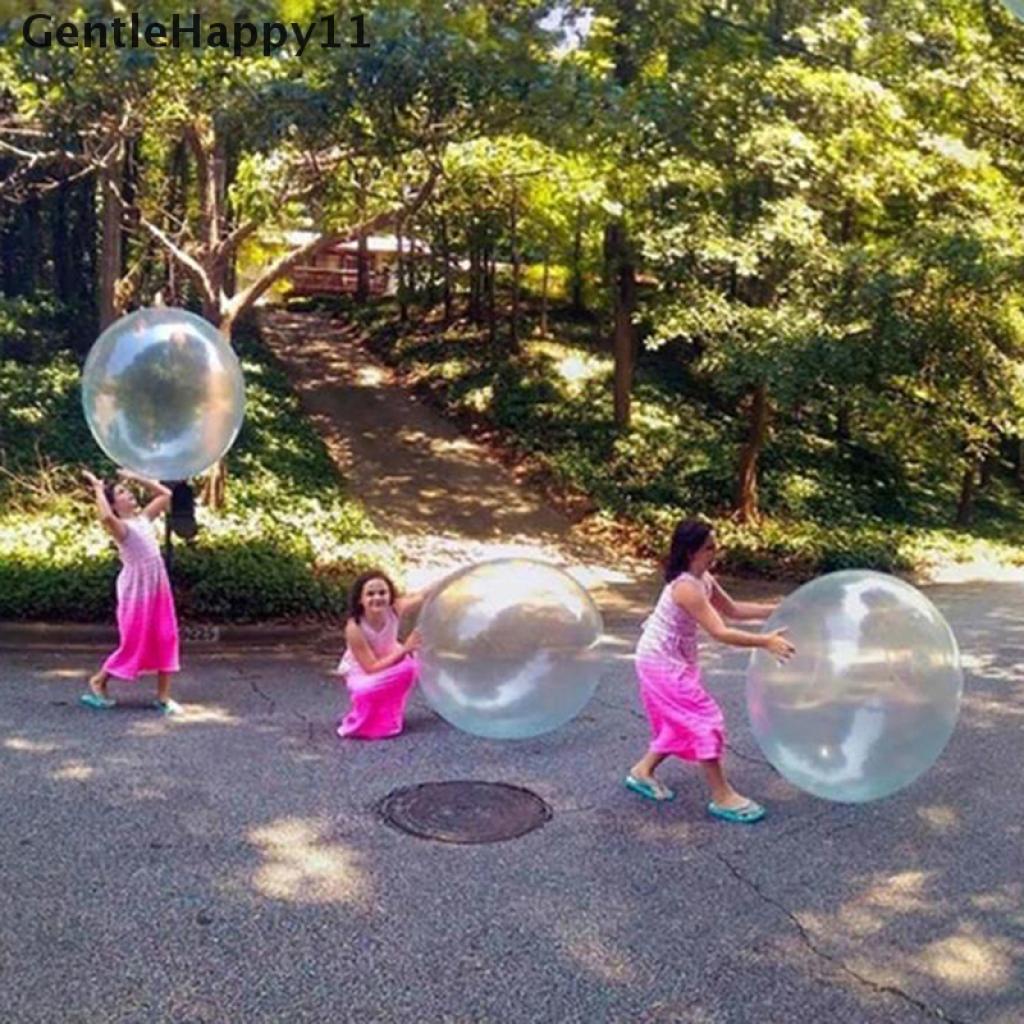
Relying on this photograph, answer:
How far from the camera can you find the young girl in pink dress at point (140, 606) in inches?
269

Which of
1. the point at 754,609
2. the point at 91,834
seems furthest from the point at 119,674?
the point at 754,609

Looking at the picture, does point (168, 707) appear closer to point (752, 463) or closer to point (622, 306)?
point (752, 463)

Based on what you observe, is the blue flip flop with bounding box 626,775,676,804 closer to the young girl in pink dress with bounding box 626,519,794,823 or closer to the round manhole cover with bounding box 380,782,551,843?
the young girl in pink dress with bounding box 626,519,794,823

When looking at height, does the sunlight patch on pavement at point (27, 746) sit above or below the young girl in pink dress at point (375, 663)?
below

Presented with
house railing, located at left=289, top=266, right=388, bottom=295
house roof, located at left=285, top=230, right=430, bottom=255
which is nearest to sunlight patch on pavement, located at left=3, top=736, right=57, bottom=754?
house roof, located at left=285, top=230, right=430, bottom=255

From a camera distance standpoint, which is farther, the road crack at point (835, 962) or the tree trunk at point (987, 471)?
the tree trunk at point (987, 471)

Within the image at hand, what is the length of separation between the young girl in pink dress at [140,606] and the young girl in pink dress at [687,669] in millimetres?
2924

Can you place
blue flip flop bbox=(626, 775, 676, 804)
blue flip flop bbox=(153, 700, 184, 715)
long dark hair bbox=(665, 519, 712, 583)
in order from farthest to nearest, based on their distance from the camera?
1. blue flip flop bbox=(153, 700, 184, 715)
2. blue flip flop bbox=(626, 775, 676, 804)
3. long dark hair bbox=(665, 519, 712, 583)

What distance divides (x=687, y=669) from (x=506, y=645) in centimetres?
94

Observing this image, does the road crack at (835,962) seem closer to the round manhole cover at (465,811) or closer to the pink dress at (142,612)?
the round manhole cover at (465,811)

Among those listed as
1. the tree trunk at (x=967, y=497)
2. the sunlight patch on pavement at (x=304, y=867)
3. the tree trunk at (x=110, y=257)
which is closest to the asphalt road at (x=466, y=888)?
the sunlight patch on pavement at (x=304, y=867)

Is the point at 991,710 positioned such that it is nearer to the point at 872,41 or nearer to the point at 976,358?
the point at 976,358

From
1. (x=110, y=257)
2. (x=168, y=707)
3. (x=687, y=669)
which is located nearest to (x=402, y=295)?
(x=110, y=257)

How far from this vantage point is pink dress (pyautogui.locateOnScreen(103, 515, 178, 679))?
6.85 metres
